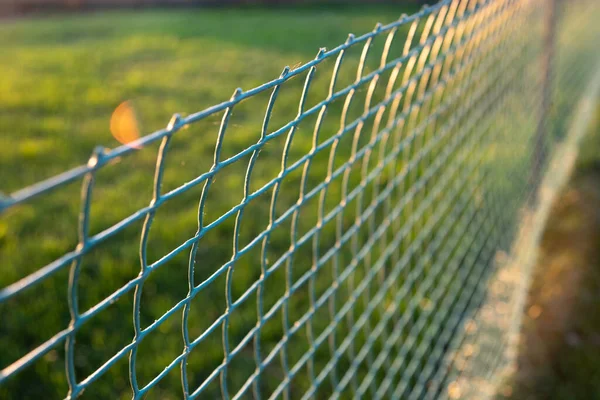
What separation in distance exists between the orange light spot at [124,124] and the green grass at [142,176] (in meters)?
0.08

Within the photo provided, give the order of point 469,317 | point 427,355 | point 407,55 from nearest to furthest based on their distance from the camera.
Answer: point 407,55, point 427,355, point 469,317

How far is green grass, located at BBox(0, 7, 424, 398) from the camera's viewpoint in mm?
2094

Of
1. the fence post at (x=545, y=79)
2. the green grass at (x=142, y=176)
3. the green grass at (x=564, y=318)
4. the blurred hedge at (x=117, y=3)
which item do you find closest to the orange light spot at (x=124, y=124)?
the green grass at (x=142, y=176)

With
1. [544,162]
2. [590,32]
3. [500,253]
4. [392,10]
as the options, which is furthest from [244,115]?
[392,10]

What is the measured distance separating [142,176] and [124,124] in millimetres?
1455

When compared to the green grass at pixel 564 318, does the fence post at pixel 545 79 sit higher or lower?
higher

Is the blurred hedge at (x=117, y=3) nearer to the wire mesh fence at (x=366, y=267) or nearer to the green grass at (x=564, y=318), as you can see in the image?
the wire mesh fence at (x=366, y=267)

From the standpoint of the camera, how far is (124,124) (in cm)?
489

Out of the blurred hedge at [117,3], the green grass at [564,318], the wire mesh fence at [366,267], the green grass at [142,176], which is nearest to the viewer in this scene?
the wire mesh fence at [366,267]

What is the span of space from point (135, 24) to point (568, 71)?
21.3 feet

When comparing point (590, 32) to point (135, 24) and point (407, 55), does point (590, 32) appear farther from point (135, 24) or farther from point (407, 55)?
point (135, 24)

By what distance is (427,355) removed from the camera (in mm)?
2086

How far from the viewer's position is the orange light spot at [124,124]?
4590 mm

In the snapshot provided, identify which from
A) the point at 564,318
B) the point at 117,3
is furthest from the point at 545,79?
the point at 117,3
